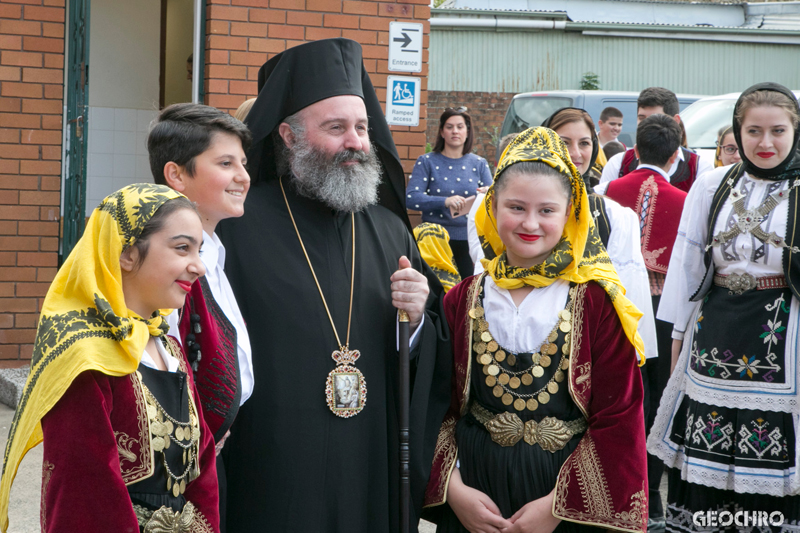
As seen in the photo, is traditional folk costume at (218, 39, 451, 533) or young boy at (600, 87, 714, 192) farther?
young boy at (600, 87, 714, 192)

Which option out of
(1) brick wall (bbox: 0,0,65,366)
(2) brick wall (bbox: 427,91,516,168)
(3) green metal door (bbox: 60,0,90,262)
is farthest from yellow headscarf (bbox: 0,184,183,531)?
(2) brick wall (bbox: 427,91,516,168)

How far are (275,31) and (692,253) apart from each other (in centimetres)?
339

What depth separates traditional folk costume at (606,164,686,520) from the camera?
16.1 ft

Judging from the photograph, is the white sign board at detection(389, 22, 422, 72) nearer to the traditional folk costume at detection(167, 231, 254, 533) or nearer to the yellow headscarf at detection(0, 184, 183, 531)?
the traditional folk costume at detection(167, 231, 254, 533)

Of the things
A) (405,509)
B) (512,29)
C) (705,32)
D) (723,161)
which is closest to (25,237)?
(405,509)

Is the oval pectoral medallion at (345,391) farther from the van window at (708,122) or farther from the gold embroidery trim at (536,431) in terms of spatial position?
the van window at (708,122)

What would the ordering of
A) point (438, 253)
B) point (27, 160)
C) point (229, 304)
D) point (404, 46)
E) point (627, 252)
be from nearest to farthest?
point (229, 304) < point (627, 252) < point (438, 253) < point (27, 160) < point (404, 46)

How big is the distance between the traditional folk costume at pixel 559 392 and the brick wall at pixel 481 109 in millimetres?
15643

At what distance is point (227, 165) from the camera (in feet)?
8.11

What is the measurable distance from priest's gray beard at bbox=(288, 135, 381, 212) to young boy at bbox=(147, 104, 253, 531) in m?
0.41

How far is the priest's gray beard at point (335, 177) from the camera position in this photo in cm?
287

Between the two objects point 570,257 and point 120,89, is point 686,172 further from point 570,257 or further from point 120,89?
point 120,89

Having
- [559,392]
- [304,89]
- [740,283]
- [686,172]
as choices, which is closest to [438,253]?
[686,172]

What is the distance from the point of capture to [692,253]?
3.83 m
